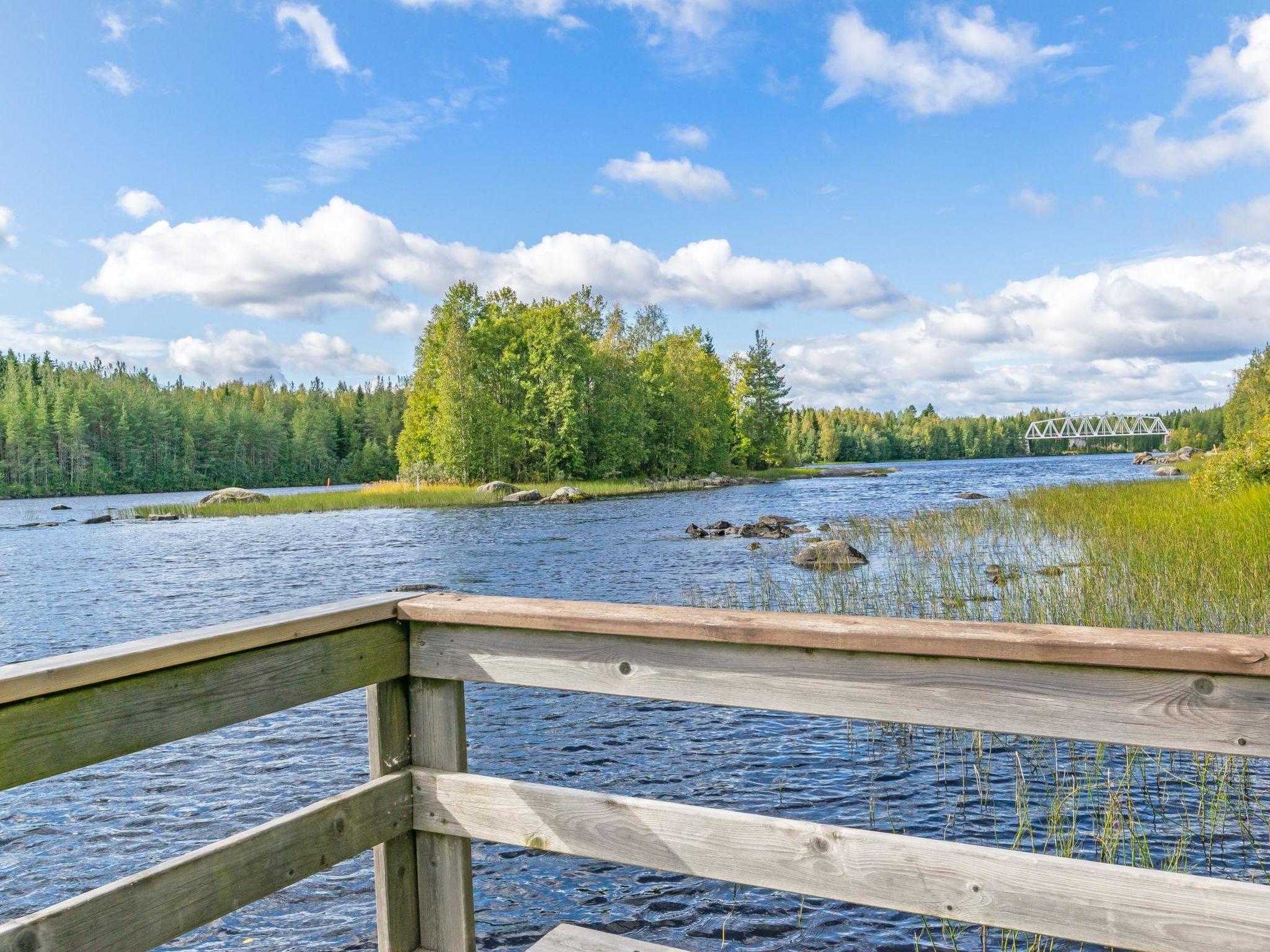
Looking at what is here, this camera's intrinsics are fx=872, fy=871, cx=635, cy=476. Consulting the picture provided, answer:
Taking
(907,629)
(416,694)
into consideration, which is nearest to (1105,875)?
(907,629)

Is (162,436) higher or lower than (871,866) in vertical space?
higher

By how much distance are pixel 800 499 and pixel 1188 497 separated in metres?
22.5

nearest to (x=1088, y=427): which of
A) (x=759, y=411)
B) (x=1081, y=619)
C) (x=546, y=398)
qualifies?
(x=759, y=411)

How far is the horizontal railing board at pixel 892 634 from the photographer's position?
1746 millimetres

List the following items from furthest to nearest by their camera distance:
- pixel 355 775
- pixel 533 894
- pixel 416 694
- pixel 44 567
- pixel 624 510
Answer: pixel 624 510, pixel 44 567, pixel 355 775, pixel 533 894, pixel 416 694

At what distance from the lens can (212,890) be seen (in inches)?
78.7

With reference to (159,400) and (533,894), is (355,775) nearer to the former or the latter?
(533,894)

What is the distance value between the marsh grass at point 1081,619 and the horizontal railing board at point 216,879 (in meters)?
2.86

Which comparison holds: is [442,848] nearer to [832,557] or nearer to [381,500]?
[832,557]

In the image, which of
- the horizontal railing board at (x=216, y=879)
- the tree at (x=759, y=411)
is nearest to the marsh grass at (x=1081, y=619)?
the horizontal railing board at (x=216, y=879)

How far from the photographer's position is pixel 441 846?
2.54 m

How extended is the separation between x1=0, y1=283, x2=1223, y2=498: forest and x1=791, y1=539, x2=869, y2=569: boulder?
3301 centimetres

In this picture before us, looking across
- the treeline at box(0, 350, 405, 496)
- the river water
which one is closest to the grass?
the river water

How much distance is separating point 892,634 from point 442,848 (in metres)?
1.48
